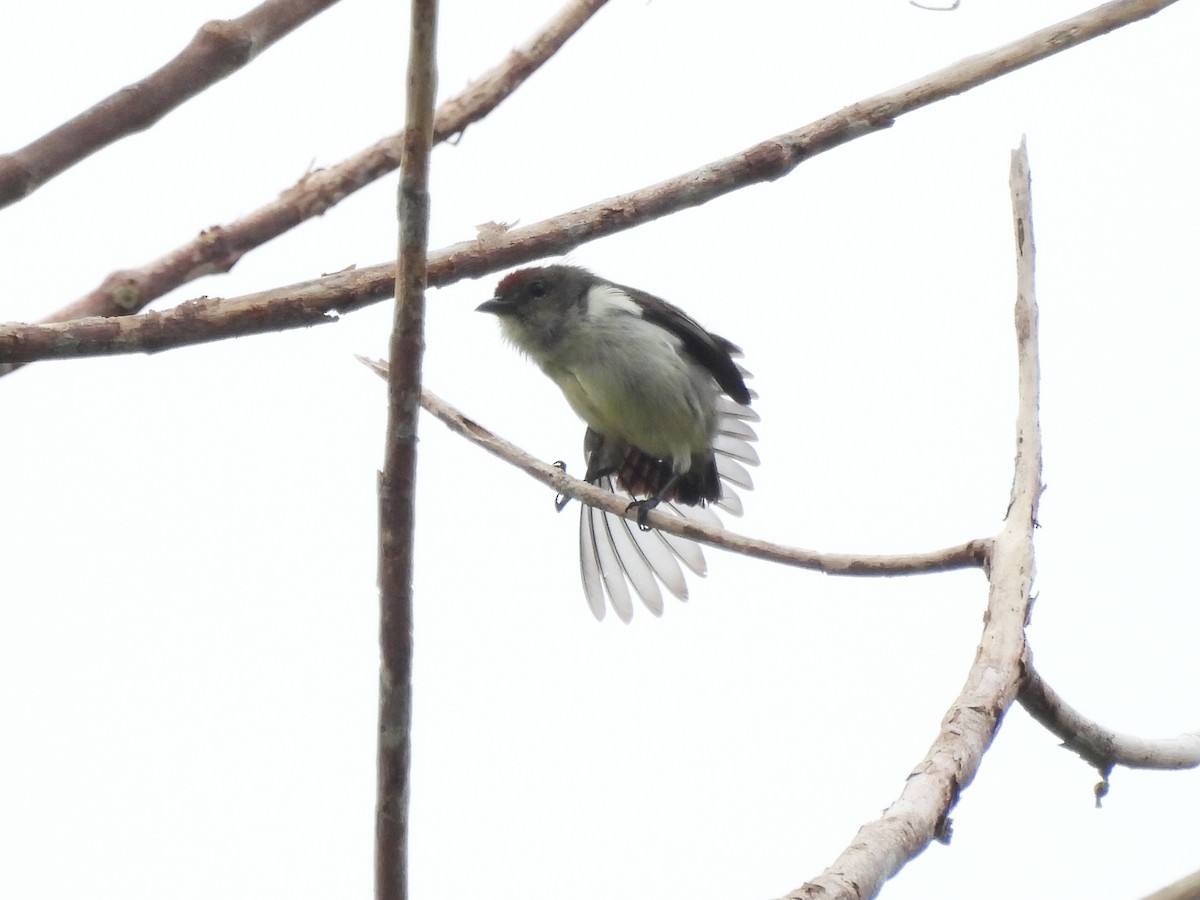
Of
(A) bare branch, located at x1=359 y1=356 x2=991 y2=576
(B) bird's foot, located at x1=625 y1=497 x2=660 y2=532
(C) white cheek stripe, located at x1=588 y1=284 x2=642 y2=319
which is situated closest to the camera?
(A) bare branch, located at x1=359 y1=356 x2=991 y2=576

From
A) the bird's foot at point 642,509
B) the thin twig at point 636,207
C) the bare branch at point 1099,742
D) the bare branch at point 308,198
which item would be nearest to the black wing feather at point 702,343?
the bird's foot at point 642,509

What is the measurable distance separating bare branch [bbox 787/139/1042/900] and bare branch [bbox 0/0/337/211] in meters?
1.77

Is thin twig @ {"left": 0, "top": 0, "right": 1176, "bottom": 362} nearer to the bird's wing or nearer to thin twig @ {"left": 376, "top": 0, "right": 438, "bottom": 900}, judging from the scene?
thin twig @ {"left": 376, "top": 0, "right": 438, "bottom": 900}

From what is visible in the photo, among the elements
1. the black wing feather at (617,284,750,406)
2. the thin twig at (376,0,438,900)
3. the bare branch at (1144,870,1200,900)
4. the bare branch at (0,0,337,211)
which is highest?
the black wing feather at (617,284,750,406)

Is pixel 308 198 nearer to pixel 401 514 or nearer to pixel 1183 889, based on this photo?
pixel 401 514

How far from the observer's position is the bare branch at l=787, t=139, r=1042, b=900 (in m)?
2.25

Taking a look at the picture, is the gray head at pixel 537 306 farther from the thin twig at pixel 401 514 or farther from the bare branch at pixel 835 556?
the thin twig at pixel 401 514

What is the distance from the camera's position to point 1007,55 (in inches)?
137

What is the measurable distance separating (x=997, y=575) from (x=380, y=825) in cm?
152

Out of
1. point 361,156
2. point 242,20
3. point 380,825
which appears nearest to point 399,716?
A: point 380,825

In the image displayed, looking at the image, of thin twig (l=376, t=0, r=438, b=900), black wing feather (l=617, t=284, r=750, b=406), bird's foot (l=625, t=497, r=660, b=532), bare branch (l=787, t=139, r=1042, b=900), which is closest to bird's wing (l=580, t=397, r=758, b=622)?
black wing feather (l=617, t=284, r=750, b=406)

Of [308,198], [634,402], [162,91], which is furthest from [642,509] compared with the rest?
[162,91]

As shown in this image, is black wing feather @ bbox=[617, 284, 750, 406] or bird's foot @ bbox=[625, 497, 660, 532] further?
black wing feather @ bbox=[617, 284, 750, 406]

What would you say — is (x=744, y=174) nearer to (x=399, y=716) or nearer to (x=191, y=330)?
(x=191, y=330)
